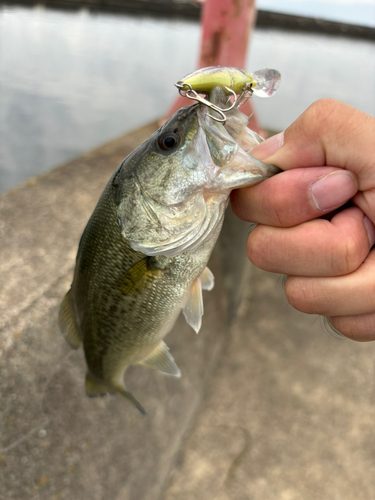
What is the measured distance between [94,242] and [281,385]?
289cm

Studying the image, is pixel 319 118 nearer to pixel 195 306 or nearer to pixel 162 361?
pixel 195 306

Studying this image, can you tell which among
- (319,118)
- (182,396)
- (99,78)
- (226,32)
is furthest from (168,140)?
(99,78)

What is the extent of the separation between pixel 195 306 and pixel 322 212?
0.56 meters

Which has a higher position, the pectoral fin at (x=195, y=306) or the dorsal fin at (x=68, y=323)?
the pectoral fin at (x=195, y=306)

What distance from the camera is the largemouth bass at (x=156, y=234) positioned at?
2.95ft

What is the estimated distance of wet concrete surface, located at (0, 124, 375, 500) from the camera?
1587 millimetres

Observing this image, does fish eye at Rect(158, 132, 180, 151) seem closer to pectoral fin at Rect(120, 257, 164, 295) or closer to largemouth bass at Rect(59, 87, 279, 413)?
largemouth bass at Rect(59, 87, 279, 413)

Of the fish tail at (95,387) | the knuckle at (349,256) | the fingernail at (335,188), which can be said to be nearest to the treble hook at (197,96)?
the fingernail at (335,188)

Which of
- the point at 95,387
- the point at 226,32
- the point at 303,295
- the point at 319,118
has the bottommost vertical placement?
the point at 95,387

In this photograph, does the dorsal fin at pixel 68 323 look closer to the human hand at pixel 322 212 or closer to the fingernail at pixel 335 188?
the human hand at pixel 322 212

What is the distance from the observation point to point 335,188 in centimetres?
82

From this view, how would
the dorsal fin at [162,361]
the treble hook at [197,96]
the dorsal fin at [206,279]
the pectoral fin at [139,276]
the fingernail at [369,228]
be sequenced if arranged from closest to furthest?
the treble hook at [197,96]
the fingernail at [369,228]
the pectoral fin at [139,276]
the dorsal fin at [206,279]
the dorsal fin at [162,361]

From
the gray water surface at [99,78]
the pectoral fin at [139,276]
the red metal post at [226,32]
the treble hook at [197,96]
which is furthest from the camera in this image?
the gray water surface at [99,78]

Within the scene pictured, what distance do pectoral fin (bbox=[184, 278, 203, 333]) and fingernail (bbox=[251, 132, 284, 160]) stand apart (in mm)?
483
